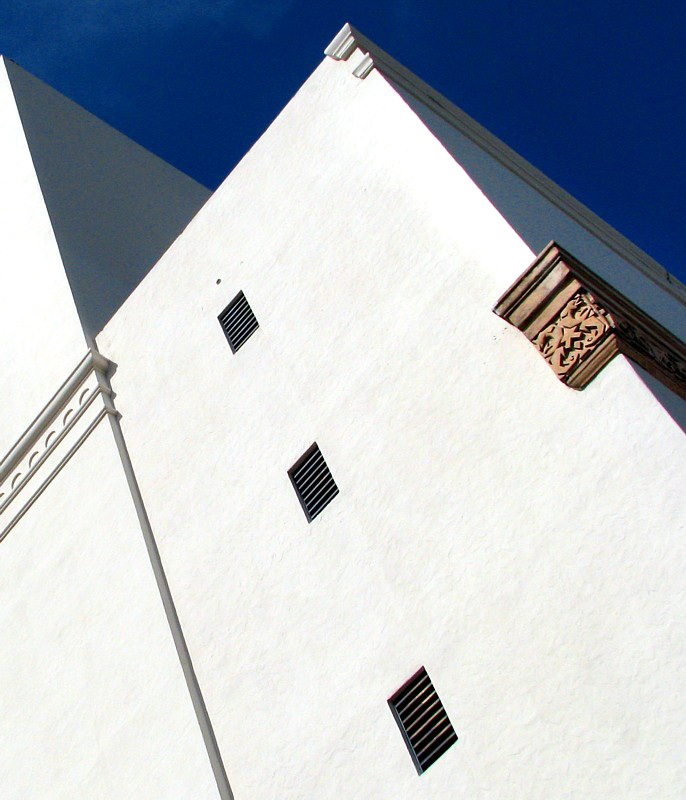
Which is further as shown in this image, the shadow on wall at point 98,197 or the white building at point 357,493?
the shadow on wall at point 98,197

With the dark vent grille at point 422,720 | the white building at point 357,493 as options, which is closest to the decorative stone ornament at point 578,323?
the white building at point 357,493

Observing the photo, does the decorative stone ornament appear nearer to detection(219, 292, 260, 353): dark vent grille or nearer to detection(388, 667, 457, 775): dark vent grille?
detection(388, 667, 457, 775): dark vent grille

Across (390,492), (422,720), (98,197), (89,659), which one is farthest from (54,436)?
(422,720)

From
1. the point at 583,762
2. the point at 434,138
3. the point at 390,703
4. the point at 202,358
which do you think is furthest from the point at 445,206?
the point at 583,762

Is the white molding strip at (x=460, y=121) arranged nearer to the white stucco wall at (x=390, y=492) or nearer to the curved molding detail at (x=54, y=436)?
the white stucco wall at (x=390, y=492)

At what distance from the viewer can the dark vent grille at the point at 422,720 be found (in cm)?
898

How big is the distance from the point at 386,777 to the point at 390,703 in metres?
0.56

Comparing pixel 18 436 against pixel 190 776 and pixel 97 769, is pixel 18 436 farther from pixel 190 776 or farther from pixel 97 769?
pixel 190 776

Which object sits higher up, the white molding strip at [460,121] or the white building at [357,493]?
the white molding strip at [460,121]

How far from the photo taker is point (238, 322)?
12.8 m

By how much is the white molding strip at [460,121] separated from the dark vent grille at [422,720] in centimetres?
602

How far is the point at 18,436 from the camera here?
15.1 metres

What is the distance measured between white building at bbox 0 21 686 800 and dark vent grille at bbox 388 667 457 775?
0.04 meters

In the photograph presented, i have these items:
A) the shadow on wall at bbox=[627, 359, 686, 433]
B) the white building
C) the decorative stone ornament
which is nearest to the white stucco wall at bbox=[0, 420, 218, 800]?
the white building
